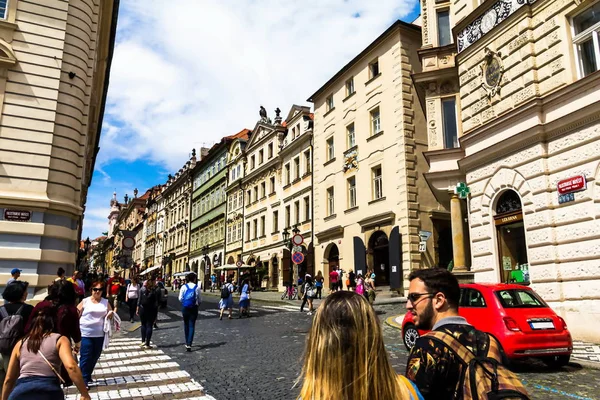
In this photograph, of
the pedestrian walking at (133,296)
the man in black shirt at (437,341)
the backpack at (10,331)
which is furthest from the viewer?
the pedestrian walking at (133,296)

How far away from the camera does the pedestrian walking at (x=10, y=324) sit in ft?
15.8

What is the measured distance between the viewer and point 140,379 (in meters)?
8.30

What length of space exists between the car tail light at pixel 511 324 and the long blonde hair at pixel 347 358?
24.8 ft

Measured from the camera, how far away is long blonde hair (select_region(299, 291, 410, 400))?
1893mm

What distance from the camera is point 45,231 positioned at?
554 inches

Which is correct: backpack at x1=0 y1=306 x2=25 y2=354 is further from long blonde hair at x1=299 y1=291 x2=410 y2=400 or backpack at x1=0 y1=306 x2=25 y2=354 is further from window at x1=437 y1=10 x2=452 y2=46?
window at x1=437 y1=10 x2=452 y2=46

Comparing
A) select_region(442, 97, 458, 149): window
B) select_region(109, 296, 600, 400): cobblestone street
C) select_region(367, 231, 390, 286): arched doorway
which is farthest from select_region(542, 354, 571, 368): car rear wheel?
select_region(367, 231, 390, 286): arched doorway

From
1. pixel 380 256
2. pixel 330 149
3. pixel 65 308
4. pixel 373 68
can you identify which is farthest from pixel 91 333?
pixel 330 149

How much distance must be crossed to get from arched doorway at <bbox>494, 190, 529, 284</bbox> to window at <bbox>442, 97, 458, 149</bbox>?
5511 millimetres

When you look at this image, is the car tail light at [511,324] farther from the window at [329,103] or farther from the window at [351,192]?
the window at [329,103]

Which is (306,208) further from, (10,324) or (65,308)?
(10,324)

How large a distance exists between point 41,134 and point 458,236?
47.8ft

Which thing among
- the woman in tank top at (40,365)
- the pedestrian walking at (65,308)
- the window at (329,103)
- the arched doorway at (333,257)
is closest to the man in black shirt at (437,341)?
the woman in tank top at (40,365)

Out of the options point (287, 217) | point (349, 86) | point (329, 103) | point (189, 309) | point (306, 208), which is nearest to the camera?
point (189, 309)
